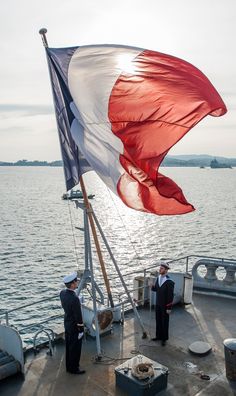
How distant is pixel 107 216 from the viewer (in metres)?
83.3

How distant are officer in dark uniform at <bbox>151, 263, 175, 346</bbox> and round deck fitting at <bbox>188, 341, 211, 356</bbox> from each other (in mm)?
683

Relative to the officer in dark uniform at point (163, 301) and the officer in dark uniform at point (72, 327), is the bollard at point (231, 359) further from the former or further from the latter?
the officer in dark uniform at point (72, 327)

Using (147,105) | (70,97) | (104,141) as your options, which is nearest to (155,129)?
(147,105)

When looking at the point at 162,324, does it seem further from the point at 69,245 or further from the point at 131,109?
the point at 69,245

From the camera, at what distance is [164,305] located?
9727mm

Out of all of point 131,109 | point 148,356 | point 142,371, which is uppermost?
point 131,109

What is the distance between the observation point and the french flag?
736 centimetres

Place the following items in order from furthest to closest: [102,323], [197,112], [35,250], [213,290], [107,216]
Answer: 1. [107,216]
2. [35,250]
3. [213,290]
4. [102,323]
5. [197,112]

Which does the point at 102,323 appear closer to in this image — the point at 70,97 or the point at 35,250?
the point at 70,97

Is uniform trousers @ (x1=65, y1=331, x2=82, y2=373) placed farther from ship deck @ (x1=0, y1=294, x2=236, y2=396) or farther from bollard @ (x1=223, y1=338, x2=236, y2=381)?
bollard @ (x1=223, y1=338, x2=236, y2=381)

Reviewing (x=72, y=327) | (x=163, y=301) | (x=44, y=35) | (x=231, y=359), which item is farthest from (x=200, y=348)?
(x=44, y=35)

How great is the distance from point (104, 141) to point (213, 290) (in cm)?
768

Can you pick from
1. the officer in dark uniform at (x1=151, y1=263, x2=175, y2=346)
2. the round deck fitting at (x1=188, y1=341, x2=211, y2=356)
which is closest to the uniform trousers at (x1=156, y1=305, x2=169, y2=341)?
the officer in dark uniform at (x1=151, y1=263, x2=175, y2=346)

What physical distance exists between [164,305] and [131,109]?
4903 millimetres
